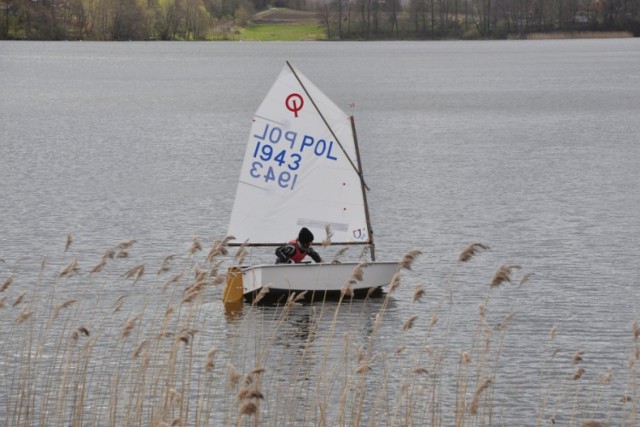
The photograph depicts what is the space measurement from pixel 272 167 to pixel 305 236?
246 cm

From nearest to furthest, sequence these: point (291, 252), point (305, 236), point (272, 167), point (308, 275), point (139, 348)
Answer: point (139, 348), point (308, 275), point (305, 236), point (291, 252), point (272, 167)

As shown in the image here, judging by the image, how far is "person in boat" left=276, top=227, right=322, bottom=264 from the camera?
28062 millimetres

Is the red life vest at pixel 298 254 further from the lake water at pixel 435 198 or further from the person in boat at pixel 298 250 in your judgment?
the lake water at pixel 435 198

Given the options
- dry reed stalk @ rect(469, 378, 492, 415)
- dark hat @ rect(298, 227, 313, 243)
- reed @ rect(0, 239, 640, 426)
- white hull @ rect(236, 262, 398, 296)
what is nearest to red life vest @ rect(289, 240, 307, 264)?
dark hat @ rect(298, 227, 313, 243)

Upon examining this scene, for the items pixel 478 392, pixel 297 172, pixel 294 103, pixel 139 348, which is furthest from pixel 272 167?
pixel 478 392

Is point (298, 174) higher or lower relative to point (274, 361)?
higher

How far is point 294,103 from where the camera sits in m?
29.8

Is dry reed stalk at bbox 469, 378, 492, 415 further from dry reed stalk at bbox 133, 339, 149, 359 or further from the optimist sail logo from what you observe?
the optimist sail logo

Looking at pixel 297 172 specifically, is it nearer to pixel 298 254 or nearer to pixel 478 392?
pixel 298 254

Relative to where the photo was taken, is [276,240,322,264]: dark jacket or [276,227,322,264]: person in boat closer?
[276,227,322,264]: person in boat

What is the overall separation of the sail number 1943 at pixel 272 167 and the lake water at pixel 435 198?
310 centimetres

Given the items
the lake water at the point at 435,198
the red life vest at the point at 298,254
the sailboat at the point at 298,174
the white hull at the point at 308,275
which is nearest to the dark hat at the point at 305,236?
the red life vest at the point at 298,254

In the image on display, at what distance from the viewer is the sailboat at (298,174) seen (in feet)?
97.3

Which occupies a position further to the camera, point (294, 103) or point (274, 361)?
point (294, 103)
